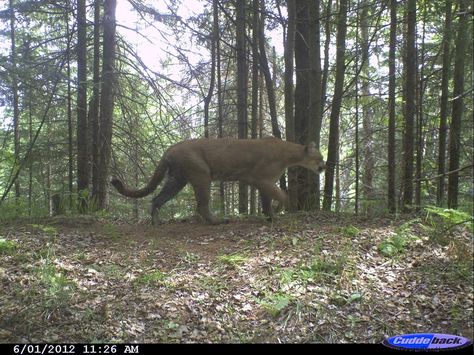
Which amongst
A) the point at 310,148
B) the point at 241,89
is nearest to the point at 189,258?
the point at 310,148

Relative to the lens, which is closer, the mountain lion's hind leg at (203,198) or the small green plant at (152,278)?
the small green plant at (152,278)

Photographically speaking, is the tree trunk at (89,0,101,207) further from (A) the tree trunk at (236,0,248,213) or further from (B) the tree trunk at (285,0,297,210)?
(B) the tree trunk at (285,0,297,210)

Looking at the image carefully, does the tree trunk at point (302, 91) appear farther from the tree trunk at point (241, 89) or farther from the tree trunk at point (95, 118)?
the tree trunk at point (95, 118)

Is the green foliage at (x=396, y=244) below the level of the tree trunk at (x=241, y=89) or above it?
below

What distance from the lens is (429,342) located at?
356 centimetres

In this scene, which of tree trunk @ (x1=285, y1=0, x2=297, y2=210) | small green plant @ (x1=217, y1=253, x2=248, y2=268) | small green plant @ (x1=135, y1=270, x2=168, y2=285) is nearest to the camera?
small green plant @ (x1=135, y1=270, x2=168, y2=285)

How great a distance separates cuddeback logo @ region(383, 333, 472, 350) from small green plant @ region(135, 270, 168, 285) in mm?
2777

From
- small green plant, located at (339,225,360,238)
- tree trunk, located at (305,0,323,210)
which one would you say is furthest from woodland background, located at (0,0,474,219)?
small green plant, located at (339,225,360,238)

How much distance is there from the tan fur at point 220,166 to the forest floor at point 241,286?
1403 millimetres

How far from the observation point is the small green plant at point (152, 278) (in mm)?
5492

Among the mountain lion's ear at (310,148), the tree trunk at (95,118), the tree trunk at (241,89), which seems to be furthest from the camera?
the tree trunk at (241,89)

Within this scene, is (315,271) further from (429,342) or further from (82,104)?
(82,104)

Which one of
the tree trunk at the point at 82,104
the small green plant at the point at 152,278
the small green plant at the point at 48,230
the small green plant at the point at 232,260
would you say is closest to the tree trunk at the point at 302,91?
the small green plant at the point at 232,260

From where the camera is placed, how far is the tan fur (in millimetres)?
8727
